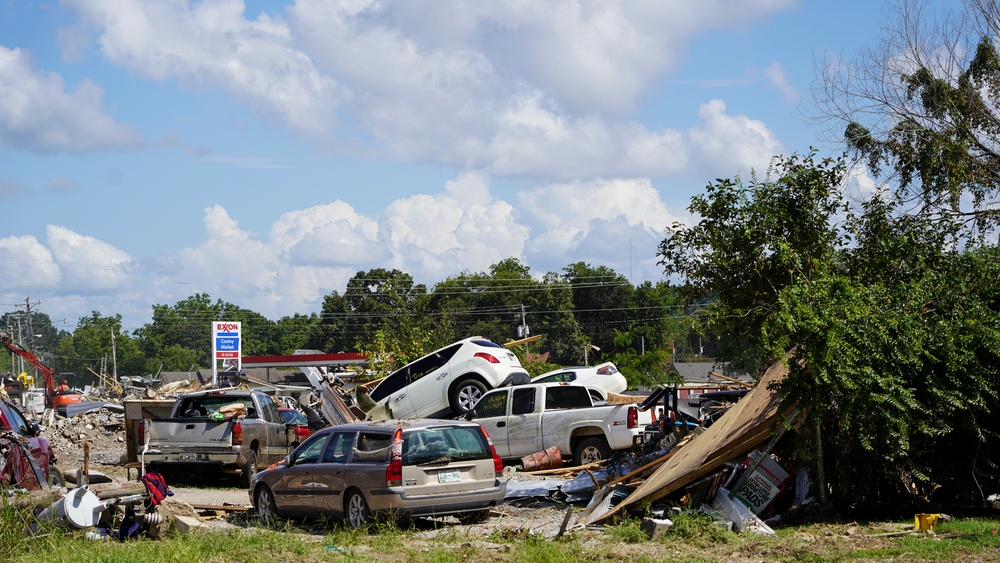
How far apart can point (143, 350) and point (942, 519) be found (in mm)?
124126

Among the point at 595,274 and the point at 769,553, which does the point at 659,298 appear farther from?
the point at 769,553

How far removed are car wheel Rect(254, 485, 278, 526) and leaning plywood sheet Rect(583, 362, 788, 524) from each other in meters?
4.14

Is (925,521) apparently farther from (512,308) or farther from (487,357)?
(512,308)

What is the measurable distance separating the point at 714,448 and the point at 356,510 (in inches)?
175

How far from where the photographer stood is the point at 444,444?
1237 cm

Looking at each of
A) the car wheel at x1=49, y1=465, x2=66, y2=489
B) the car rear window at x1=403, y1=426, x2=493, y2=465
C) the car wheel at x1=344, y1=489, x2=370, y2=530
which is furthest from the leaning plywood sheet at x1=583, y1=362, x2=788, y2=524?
the car wheel at x1=49, y1=465, x2=66, y2=489

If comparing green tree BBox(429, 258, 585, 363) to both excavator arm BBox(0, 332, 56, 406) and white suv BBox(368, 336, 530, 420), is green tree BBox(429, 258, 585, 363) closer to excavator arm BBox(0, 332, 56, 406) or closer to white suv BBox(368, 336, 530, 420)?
excavator arm BBox(0, 332, 56, 406)

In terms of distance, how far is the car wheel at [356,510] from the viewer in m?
12.1

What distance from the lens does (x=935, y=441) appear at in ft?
41.4

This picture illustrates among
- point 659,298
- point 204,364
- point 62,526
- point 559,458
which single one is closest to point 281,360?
point 659,298

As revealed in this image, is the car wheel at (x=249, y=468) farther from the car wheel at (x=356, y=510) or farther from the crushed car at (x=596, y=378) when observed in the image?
the crushed car at (x=596, y=378)

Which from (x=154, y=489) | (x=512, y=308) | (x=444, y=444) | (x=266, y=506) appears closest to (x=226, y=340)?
(x=266, y=506)

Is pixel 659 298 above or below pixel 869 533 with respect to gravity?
above

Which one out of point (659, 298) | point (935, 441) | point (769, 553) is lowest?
point (769, 553)
